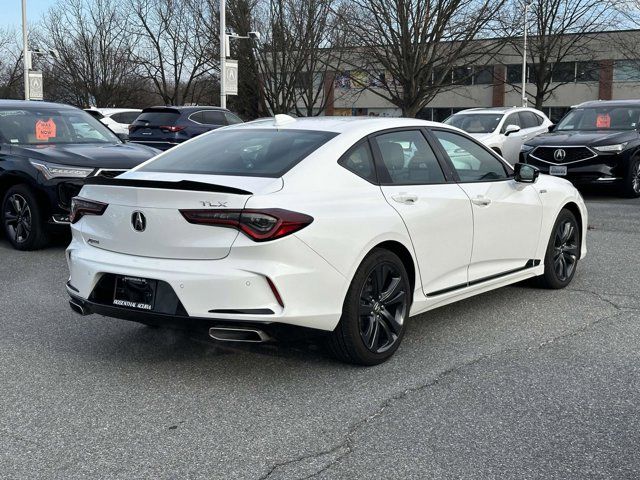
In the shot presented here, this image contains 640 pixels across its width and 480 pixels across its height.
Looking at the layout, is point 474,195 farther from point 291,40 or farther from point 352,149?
point 291,40

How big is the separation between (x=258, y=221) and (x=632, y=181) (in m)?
11.1

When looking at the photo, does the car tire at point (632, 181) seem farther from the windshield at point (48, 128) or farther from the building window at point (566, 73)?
the building window at point (566, 73)

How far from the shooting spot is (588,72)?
4628 cm

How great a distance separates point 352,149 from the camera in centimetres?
473

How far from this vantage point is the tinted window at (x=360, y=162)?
4.65 m

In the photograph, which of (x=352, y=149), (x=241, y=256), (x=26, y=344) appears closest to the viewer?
(x=241, y=256)

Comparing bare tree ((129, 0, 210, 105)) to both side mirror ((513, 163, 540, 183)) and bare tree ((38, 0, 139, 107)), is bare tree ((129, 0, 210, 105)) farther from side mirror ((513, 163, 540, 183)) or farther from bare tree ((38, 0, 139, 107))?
side mirror ((513, 163, 540, 183))

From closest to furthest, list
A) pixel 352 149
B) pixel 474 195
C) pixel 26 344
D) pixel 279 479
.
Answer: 1. pixel 279 479
2. pixel 352 149
3. pixel 26 344
4. pixel 474 195

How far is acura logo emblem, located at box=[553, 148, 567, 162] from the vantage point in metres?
13.2

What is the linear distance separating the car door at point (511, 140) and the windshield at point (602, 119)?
1.75 metres

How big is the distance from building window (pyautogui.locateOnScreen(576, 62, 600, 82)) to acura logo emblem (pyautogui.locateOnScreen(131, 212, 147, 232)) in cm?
4584

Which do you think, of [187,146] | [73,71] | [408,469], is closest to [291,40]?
[73,71]

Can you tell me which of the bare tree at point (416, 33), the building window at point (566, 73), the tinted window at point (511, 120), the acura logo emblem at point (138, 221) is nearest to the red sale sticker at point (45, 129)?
the acura logo emblem at point (138, 221)

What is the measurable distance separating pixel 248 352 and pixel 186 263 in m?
0.99
